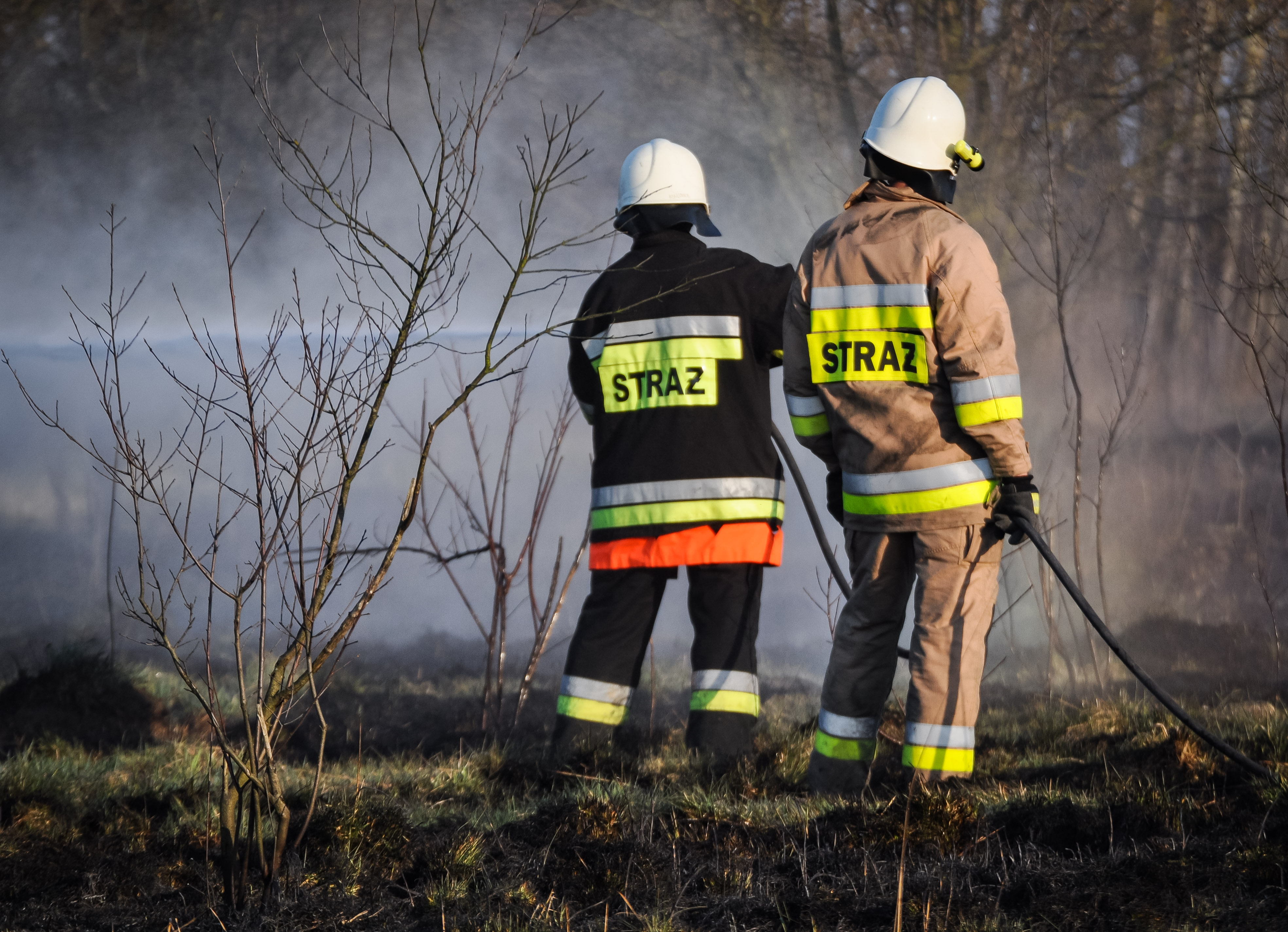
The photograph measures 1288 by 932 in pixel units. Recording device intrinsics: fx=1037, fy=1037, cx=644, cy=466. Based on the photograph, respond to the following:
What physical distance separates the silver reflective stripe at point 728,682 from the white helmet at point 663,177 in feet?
5.57

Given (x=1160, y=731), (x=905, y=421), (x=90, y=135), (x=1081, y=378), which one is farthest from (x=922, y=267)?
(x=90, y=135)

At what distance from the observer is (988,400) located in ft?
9.11

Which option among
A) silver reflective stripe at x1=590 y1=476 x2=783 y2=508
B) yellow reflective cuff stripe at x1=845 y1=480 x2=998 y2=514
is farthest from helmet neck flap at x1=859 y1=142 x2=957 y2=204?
silver reflective stripe at x1=590 y1=476 x2=783 y2=508

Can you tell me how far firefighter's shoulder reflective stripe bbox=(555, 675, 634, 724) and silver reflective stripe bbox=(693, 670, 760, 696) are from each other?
0.26 metres

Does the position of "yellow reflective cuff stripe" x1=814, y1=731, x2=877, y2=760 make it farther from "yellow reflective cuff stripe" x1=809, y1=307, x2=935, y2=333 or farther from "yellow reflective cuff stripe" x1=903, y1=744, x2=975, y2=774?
"yellow reflective cuff stripe" x1=809, y1=307, x2=935, y2=333

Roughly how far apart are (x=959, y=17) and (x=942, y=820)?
21.2 ft

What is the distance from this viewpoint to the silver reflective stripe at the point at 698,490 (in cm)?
358

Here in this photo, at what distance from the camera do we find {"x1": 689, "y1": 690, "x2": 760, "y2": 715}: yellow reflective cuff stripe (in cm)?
354

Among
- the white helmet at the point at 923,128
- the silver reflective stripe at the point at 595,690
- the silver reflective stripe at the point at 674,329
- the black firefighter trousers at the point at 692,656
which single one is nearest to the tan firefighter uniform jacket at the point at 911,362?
the white helmet at the point at 923,128

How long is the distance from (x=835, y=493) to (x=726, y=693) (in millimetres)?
803

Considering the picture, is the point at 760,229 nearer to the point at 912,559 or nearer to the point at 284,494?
the point at 912,559

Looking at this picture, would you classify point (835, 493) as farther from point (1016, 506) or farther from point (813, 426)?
point (1016, 506)

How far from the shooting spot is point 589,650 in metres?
3.63

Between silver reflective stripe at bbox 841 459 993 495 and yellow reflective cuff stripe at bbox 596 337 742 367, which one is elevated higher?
yellow reflective cuff stripe at bbox 596 337 742 367
